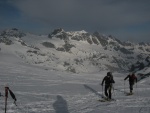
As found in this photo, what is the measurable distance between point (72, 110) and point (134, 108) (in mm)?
4097

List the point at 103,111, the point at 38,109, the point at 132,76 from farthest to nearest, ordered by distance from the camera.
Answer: the point at 132,76 < the point at 38,109 < the point at 103,111

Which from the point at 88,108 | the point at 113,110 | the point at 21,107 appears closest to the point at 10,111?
the point at 21,107

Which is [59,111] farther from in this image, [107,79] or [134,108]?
[107,79]

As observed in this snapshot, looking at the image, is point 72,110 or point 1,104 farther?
point 1,104

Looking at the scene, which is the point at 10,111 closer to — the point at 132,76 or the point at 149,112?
the point at 149,112

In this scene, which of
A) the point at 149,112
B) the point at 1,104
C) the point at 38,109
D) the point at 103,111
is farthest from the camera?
the point at 1,104

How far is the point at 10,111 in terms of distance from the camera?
17.1 metres

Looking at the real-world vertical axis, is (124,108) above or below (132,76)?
below

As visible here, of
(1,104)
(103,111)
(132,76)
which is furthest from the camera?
(132,76)

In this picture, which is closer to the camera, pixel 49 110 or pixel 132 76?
pixel 49 110

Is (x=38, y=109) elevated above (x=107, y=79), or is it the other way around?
(x=107, y=79)

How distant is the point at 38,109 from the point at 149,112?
7.30 m

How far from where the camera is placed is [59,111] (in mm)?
17344

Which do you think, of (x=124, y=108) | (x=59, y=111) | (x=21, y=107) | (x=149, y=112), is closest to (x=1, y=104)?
(x=21, y=107)
